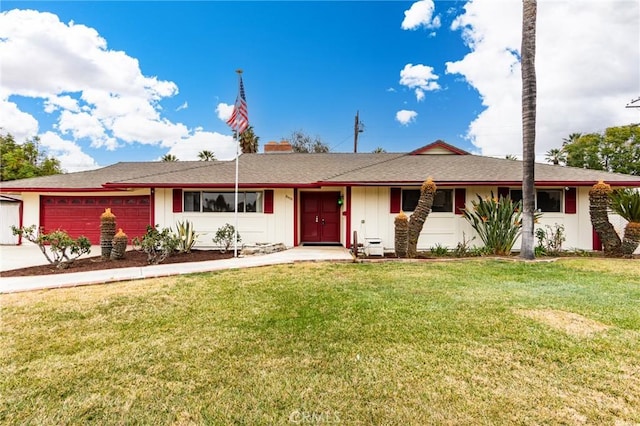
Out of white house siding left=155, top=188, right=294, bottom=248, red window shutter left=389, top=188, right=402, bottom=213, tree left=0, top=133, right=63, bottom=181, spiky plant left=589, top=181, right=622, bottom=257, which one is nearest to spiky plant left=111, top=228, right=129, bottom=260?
white house siding left=155, top=188, right=294, bottom=248

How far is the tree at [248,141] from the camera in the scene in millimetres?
30359

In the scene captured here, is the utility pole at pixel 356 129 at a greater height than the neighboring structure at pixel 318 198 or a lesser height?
greater

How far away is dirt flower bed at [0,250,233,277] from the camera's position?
7.48 metres

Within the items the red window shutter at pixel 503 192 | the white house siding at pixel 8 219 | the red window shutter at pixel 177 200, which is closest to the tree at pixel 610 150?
the red window shutter at pixel 503 192

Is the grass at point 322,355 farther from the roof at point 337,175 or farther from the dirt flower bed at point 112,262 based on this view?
the roof at point 337,175

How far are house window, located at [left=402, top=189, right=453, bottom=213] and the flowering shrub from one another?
0.89 metres

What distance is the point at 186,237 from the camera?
1070cm

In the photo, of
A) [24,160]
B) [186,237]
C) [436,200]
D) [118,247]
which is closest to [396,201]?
[436,200]

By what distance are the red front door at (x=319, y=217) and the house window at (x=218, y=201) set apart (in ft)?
6.41

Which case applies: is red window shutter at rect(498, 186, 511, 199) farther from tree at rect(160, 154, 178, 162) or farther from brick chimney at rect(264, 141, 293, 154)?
tree at rect(160, 154, 178, 162)

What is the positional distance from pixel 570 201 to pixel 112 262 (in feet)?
47.3

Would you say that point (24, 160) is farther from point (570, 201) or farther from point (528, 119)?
point (570, 201)

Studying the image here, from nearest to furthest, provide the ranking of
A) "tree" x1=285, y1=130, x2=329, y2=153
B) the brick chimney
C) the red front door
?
the red front door
the brick chimney
"tree" x1=285, y1=130, x2=329, y2=153

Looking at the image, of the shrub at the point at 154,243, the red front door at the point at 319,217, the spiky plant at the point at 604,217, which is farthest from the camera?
the red front door at the point at 319,217
